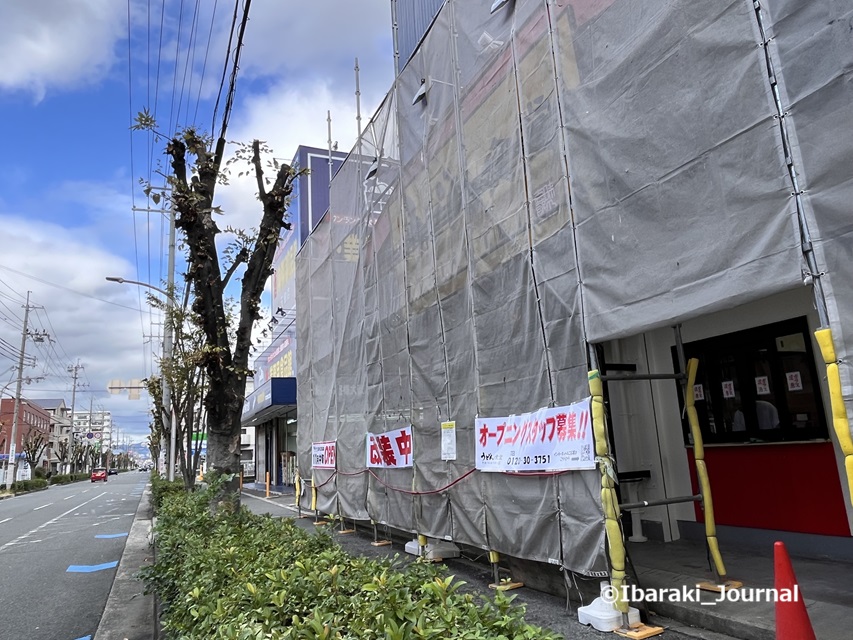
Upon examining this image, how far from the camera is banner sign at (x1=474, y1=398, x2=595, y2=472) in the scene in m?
4.96

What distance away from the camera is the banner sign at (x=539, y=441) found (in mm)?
4965

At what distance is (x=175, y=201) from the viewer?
7766 mm

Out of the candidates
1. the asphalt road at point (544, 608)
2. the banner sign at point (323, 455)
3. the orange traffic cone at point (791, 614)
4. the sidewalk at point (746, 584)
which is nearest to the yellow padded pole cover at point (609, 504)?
the asphalt road at point (544, 608)

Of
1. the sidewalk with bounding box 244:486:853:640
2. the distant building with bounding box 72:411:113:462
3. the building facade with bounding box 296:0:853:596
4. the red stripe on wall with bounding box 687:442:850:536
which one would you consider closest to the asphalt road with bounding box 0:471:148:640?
the building facade with bounding box 296:0:853:596

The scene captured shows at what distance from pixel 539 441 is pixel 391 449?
3705mm

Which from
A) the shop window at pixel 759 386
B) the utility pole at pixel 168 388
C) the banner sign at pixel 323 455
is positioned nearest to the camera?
the shop window at pixel 759 386

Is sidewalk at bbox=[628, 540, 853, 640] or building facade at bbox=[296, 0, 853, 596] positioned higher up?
building facade at bbox=[296, 0, 853, 596]

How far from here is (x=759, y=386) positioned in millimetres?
6785

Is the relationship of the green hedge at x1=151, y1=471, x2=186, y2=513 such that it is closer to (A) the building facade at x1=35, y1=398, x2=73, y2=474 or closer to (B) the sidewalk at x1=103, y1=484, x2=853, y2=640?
(B) the sidewalk at x1=103, y1=484, x2=853, y2=640

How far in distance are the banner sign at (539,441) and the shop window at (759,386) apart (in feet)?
8.86

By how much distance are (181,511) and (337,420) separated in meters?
4.24

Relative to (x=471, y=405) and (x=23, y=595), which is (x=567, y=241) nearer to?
(x=471, y=405)

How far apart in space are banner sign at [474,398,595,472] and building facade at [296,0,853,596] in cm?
3

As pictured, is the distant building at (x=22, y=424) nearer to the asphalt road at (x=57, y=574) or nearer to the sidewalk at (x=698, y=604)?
the asphalt road at (x=57, y=574)
